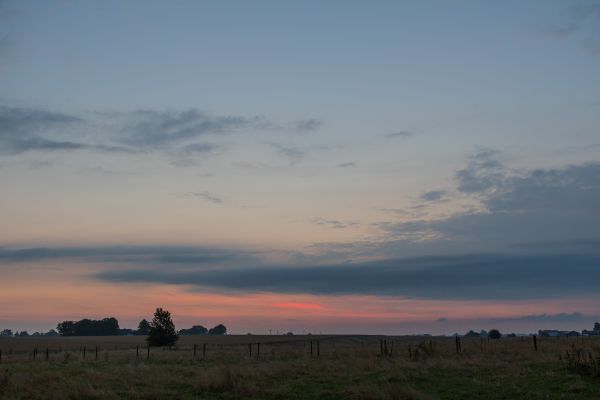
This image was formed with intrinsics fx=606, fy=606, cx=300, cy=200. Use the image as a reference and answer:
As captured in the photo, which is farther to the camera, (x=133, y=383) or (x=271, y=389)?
(x=133, y=383)

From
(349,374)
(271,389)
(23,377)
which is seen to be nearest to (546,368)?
(349,374)

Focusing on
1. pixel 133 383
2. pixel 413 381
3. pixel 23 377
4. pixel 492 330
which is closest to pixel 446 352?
pixel 413 381

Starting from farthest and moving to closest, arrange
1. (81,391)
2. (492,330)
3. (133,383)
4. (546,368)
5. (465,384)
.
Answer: (492,330) → (546,368) → (133,383) → (465,384) → (81,391)

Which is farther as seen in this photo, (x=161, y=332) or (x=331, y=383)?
(x=161, y=332)

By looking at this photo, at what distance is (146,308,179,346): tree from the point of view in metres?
76.8

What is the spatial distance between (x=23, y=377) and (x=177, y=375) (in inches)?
266

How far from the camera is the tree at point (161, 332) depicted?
7675 centimetres

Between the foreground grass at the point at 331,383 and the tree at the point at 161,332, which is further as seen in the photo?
the tree at the point at 161,332

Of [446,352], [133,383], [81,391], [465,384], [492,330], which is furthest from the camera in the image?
[492,330]

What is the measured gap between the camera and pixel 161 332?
3024 inches

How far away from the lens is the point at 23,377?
26812mm

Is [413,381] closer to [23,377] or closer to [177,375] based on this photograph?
[177,375]

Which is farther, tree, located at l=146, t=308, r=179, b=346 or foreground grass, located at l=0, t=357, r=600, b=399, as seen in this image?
tree, located at l=146, t=308, r=179, b=346

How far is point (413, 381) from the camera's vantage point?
2505 centimetres
